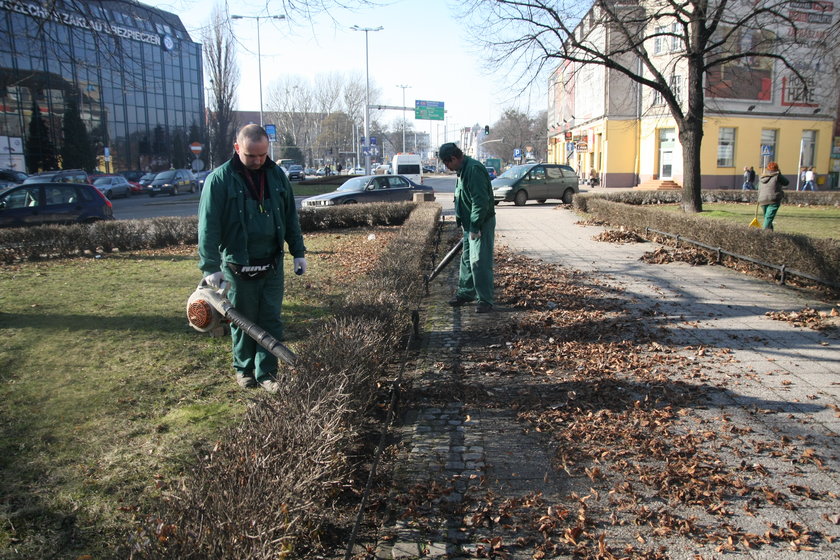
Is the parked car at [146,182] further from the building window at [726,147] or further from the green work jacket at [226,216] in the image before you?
the green work jacket at [226,216]

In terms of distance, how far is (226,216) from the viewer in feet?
14.2

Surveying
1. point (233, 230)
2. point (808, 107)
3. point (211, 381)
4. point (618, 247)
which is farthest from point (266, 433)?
point (808, 107)

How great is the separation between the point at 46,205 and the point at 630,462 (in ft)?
48.8

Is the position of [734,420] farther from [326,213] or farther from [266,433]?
[326,213]

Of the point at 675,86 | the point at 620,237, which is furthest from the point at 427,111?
the point at 620,237

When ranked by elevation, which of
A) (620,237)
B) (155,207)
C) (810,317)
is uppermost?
(155,207)

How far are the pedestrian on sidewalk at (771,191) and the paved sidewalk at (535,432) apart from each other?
19.5 ft

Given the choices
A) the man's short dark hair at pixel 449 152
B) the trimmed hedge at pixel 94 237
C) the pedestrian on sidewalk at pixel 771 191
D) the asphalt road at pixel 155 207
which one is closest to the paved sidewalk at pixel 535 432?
the man's short dark hair at pixel 449 152

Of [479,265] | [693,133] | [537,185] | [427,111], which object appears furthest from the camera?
[427,111]

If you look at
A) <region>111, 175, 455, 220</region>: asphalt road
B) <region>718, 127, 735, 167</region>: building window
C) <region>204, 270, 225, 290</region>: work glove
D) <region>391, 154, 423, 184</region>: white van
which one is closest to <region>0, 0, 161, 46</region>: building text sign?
<region>204, 270, 225, 290</region>: work glove

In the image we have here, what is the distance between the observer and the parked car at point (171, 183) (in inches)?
1550

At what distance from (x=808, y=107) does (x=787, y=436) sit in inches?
1652

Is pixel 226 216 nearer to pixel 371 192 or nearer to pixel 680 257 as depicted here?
pixel 680 257

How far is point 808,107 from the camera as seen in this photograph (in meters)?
37.9
